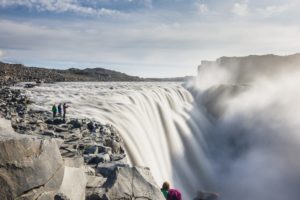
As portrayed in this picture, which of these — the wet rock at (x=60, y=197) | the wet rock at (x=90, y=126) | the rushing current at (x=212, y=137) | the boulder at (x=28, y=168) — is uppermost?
the boulder at (x=28, y=168)

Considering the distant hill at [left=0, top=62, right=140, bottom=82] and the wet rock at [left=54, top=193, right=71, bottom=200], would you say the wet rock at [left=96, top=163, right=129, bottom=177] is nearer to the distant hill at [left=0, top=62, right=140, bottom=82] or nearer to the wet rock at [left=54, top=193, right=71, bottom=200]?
the wet rock at [left=54, top=193, right=71, bottom=200]

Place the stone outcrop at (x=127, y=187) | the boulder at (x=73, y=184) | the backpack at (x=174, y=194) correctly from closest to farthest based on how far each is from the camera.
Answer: the boulder at (x=73, y=184) < the stone outcrop at (x=127, y=187) < the backpack at (x=174, y=194)

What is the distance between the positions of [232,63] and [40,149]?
95.4m

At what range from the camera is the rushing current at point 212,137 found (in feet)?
98.1

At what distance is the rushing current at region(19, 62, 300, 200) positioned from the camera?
29891mm

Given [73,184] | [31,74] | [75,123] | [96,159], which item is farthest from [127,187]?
[31,74]

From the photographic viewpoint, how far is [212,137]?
4888cm

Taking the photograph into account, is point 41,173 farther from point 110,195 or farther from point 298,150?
point 298,150

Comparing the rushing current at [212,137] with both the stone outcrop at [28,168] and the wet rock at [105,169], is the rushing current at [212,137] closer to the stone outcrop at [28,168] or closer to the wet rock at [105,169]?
the wet rock at [105,169]

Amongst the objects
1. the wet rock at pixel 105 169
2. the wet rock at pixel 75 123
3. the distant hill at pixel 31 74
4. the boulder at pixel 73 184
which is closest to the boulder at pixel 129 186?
the boulder at pixel 73 184

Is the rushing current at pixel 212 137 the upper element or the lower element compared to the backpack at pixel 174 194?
lower

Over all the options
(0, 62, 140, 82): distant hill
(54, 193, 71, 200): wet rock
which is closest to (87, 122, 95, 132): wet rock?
(54, 193, 71, 200): wet rock

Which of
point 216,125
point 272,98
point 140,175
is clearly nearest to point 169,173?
point 140,175

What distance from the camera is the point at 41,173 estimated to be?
9.02 metres
